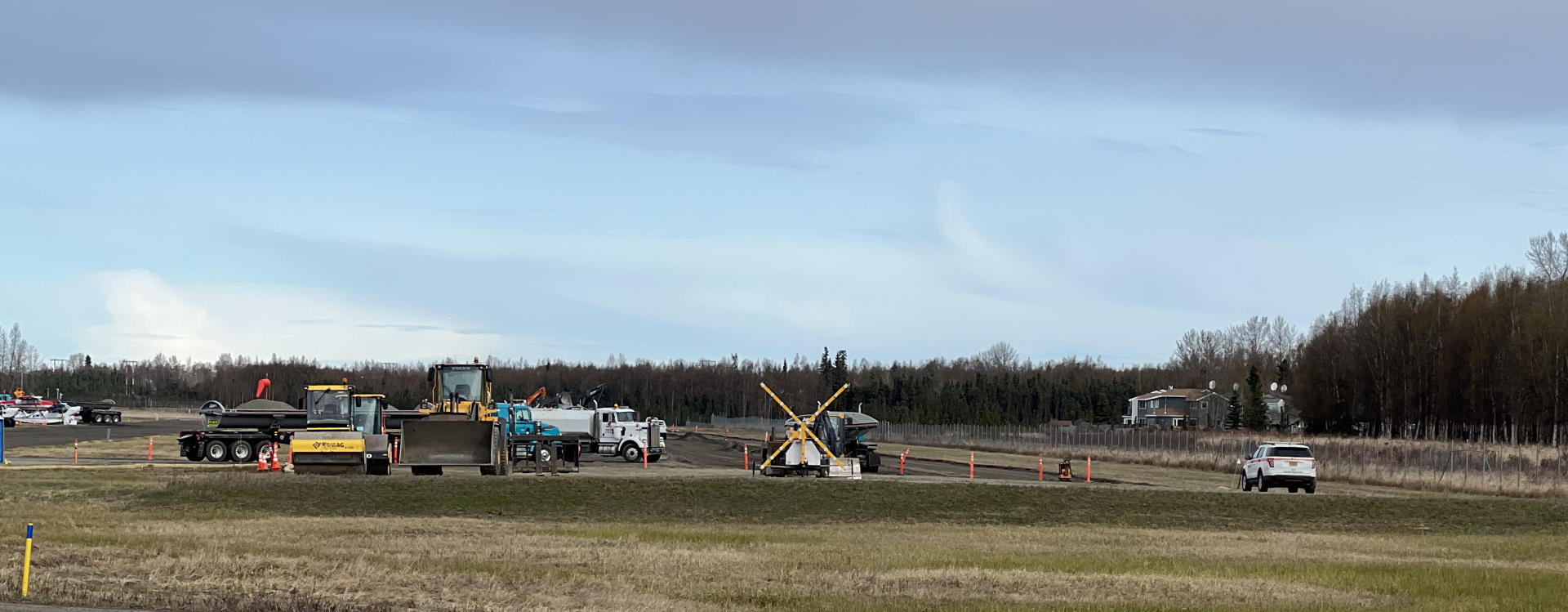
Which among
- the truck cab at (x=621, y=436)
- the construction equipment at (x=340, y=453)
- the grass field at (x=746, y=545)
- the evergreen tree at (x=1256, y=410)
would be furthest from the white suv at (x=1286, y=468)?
the evergreen tree at (x=1256, y=410)

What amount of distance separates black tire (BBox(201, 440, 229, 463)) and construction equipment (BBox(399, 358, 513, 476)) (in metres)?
14.7

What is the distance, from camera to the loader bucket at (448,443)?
4244 cm

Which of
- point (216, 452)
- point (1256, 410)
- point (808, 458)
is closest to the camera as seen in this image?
point (808, 458)

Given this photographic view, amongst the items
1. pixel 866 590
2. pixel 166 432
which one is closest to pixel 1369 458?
pixel 866 590

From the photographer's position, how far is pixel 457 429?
140ft

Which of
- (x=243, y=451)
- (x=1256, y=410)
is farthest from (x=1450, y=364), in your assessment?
(x=243, y=451)

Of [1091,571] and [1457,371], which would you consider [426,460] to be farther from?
[1457,371]

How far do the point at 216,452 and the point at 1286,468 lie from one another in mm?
36075

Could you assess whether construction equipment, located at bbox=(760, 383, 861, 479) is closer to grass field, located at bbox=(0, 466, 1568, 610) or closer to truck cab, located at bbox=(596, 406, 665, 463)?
grass field, located at bbox=(0, 466, 1568, 610)

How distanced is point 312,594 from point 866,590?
7001 millimetres

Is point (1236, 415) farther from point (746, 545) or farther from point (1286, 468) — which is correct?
point (746, 545)

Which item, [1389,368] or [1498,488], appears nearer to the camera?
[1498,488]

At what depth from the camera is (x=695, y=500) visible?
127 ft

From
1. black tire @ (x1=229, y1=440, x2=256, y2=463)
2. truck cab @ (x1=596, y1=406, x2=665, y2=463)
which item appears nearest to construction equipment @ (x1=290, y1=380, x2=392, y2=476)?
black tire @ (x1=229, y1=440, x2=256, y2=463)
